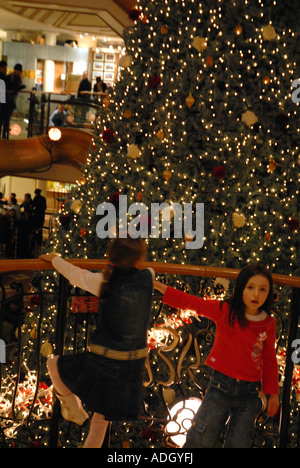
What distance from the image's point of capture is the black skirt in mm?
2850

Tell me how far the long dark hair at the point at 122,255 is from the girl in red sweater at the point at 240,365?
567 millimetres

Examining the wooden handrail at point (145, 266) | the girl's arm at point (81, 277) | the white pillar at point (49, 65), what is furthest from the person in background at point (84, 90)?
the girl's arm at point (81, 277)

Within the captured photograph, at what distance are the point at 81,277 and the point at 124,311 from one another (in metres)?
0.32

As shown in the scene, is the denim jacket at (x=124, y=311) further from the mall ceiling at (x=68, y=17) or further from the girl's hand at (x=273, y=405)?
the mall ceiling at (x=68, y=17)

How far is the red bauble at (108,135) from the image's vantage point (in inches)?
231

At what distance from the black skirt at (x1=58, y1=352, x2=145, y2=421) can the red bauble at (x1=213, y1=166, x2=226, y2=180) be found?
274 cm

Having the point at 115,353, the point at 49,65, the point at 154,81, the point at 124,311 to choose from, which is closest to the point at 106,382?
the point at 115,353

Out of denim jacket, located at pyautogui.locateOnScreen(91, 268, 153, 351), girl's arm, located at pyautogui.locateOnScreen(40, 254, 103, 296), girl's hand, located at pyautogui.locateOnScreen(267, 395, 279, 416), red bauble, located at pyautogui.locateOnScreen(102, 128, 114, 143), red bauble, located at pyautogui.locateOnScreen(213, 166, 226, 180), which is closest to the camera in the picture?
denim jacket, located at pyautogui.locateOnScreen(91, 268, 153, 351)

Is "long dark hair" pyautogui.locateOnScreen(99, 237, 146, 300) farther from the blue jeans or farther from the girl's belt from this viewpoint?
the blue jeans

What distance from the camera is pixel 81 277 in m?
2.99

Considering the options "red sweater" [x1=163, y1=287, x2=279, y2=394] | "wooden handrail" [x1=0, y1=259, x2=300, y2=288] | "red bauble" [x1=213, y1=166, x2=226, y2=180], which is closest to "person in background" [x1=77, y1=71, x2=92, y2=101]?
"red bauble" [x1=213, y1=166, x2=226, y2=180]

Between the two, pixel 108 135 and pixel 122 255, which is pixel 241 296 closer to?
pixel 122 255
